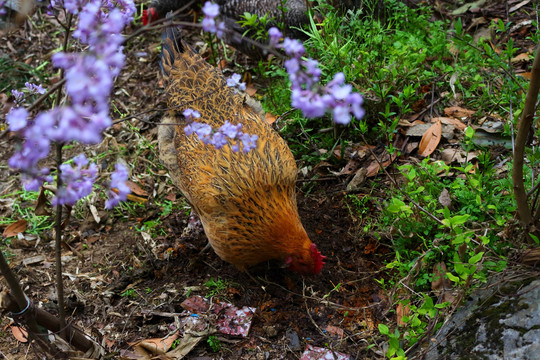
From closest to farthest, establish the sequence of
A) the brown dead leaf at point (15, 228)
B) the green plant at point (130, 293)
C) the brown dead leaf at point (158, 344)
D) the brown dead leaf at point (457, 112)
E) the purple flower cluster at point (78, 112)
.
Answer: the purple flower cluster at point (78, 112)
the brown dead leaf at point (158, 344)
the green plant at point (130, 293)
the brown dead leaf at point (457, 112)
the brown dead leaf at point (15, 228)

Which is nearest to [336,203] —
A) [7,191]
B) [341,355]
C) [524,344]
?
[341,355]

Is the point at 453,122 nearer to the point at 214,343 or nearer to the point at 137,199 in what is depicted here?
the point at 214,343

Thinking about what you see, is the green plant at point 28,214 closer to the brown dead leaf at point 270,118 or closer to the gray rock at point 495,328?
the brown dead leaf at point 270,118

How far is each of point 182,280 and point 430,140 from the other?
2.28 meters

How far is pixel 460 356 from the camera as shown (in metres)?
2.35

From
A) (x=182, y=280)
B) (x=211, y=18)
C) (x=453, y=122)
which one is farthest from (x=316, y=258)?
(x=211, y=18)

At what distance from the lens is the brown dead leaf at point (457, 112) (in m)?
4.15

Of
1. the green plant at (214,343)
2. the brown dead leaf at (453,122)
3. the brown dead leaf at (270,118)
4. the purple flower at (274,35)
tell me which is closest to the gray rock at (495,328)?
the green plant at (214,343)

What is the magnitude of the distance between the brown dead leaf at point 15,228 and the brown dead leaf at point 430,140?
3.60 metres

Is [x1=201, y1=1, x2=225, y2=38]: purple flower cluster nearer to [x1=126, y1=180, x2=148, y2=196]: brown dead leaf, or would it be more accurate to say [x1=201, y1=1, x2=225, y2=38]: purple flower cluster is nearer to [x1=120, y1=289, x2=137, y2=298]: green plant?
[x1=120, y1=289, x2=137, y2=298]: green plant

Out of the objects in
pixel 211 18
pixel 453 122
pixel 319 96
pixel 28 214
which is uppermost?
pixel 211 18

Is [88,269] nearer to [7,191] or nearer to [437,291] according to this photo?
[7,191]


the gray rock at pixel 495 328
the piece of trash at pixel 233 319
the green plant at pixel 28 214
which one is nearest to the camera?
the gray rock at pixel 495 328

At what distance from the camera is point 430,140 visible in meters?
3.98
